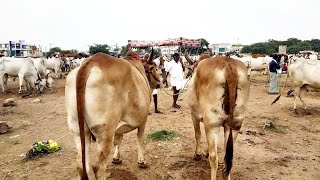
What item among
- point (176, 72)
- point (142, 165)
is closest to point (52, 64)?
point (176, 72)

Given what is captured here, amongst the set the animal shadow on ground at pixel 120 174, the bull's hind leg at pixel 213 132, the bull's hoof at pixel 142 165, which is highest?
the bull's hind leg at pixel 213 132

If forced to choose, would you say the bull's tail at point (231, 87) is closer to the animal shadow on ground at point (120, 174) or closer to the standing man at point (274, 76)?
the animal shadow on ground at point (120, 174)

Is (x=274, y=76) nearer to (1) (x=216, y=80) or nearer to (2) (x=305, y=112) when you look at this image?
(2) (x=305, y=112)

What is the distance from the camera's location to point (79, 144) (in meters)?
3.71

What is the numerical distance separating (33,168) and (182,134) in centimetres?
366

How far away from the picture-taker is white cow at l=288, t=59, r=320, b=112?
9.67 meters

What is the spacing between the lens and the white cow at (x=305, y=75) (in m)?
9.67

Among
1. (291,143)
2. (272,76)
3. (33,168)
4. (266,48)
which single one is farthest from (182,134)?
(266,48)

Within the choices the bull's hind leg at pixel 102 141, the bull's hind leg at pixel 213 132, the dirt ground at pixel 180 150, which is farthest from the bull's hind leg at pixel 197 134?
the bull's hind leg at pixel 102 141

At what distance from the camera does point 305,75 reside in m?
→ 9.91

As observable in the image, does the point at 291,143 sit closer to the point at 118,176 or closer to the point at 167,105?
the point at 118,176

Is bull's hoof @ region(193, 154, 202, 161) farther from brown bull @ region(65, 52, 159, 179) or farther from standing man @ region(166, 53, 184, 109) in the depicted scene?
standing man @ region(166, 53, 184, 109)

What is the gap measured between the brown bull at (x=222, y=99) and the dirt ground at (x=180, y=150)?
38.8 inches

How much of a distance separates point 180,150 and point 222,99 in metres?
2.49
